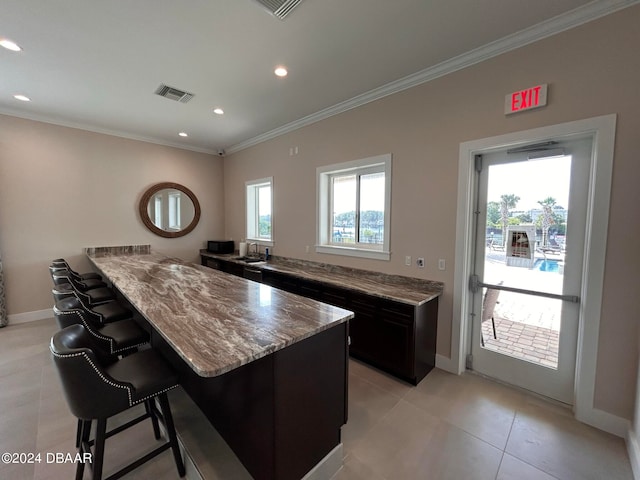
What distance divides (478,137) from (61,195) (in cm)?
560

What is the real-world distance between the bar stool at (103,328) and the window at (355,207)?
2.36m

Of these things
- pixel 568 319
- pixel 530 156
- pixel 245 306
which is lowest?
pixel 568 319

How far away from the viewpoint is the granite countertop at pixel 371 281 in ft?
8.43

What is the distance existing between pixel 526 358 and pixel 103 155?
625 cm

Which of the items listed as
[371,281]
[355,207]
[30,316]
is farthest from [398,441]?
[30,316]

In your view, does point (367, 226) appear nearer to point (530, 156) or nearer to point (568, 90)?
point (530, 156)

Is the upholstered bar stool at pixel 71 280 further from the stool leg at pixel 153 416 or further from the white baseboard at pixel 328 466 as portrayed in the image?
the white baseboard at pixel 328 466

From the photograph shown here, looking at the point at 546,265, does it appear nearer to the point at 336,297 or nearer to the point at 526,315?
the point at 526,315

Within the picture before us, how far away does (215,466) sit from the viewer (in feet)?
5.34

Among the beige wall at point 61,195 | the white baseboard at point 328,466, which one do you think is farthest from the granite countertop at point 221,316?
the beige wall at point 61,195

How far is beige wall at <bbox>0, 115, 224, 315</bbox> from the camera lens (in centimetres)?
377

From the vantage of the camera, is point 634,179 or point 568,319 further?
point 568,319

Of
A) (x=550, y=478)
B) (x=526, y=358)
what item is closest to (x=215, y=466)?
(x=550, y=478)

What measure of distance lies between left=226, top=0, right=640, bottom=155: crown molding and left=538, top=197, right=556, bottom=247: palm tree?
1257 millimetres
